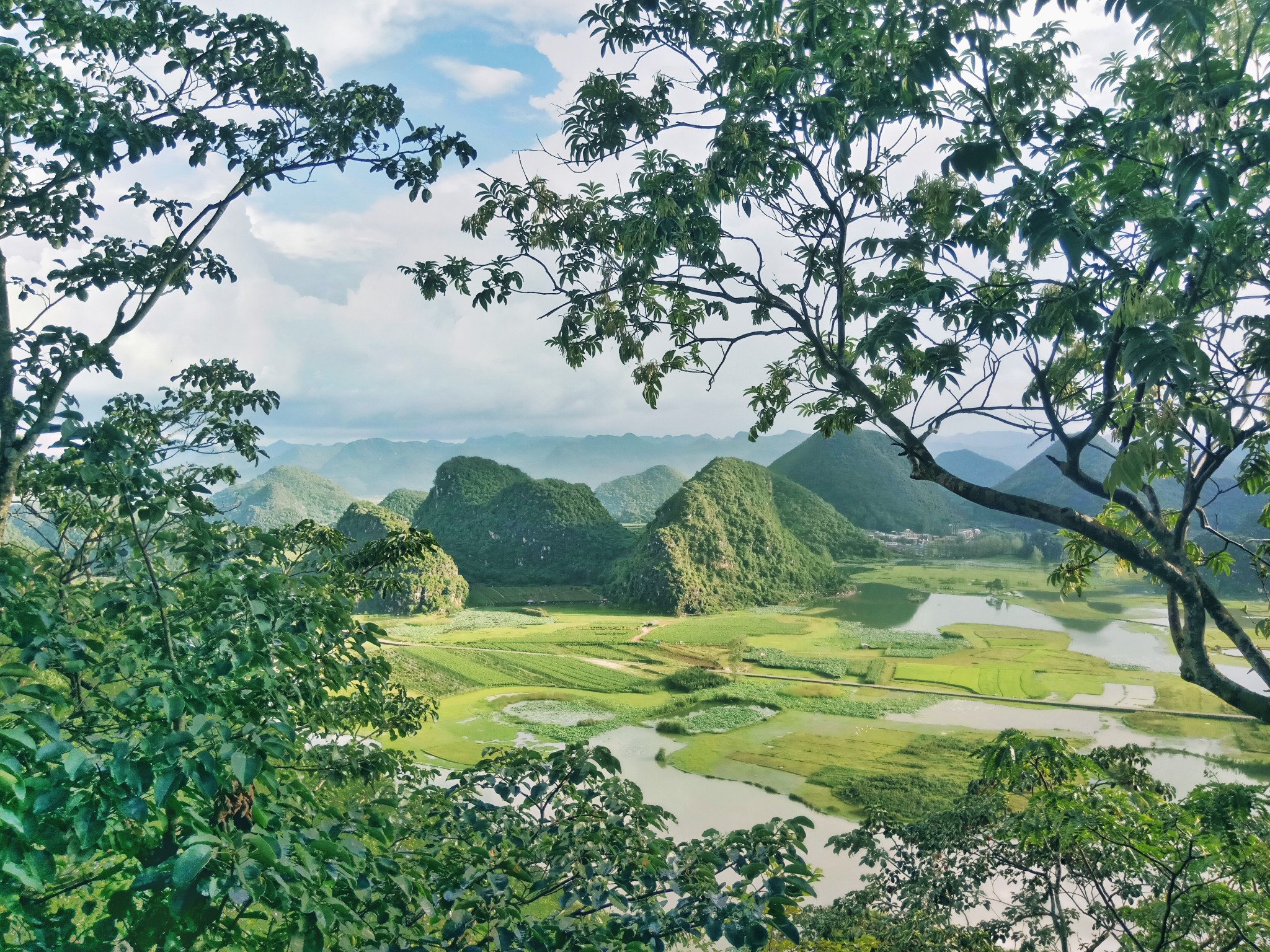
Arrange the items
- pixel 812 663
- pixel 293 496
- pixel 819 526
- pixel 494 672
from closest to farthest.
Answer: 1. pixel 494 672
2. pixel 812 663
3. pixel 819 526
4. pixel 293 496

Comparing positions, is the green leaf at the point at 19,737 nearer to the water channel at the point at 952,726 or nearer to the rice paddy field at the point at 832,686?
the water channel at the point at 952,726

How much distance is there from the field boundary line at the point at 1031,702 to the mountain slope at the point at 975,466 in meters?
31.6

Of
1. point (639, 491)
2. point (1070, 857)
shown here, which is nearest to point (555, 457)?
point (639, 491)

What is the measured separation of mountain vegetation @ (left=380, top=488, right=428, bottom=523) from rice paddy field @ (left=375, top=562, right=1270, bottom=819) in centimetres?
953

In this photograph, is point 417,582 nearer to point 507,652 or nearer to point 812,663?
point 507,652

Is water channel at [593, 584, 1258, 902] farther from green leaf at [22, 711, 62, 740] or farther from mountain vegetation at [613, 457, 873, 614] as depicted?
green leaf at [22, 711, 62, 740]

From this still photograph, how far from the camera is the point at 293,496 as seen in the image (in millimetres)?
25453

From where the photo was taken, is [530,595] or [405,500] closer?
[530,595]

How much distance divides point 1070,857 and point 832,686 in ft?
34.8

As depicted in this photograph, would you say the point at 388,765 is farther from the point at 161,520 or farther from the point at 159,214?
the point at 159,214

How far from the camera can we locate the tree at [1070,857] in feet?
7.27

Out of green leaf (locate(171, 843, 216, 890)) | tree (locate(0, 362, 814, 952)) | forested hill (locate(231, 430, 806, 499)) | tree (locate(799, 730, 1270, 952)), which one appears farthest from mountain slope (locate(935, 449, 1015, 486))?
green leaf (locate(171, 843, 216, 890))

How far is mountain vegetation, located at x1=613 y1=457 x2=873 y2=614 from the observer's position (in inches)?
762

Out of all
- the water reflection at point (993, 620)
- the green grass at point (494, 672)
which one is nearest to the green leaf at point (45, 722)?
the green grass at point (494, 672)
